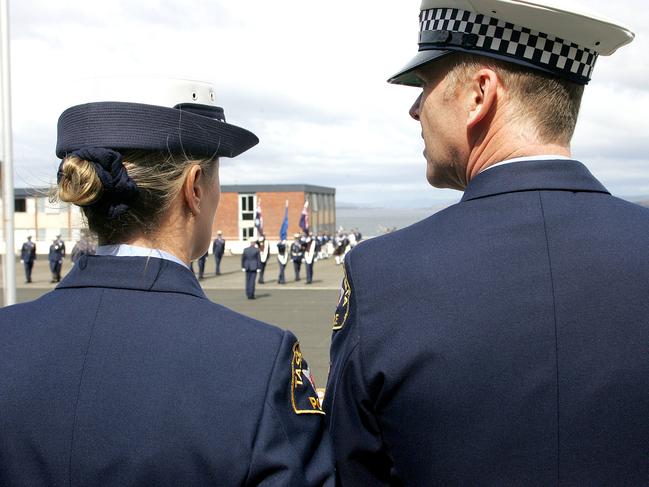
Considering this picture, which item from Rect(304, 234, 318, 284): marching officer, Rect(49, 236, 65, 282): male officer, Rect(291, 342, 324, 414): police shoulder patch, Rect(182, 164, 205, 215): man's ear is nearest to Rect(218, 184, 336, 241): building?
Rect(49, 236, 65, 282): male officer

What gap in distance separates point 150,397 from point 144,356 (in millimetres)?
90

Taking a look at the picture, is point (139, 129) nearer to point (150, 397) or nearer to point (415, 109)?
point (150, 397)

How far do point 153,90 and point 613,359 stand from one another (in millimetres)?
1212

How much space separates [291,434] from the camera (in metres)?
1.42

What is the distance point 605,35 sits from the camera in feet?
5.11

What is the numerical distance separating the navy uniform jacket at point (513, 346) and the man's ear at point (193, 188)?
45 cm

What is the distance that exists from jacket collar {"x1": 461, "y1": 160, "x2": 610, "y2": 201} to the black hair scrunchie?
81 centimetres

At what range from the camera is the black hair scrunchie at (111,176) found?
1454 millimetres

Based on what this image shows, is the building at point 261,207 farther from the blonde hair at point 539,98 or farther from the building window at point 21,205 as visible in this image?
the blonde hair at point 539,98

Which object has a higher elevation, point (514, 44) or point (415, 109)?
point (514, 44)

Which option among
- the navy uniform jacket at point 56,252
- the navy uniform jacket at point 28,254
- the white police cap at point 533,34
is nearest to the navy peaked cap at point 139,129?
the white police cap at point 533,34

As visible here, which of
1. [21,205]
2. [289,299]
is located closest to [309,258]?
[289,299]

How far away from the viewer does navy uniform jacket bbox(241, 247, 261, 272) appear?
17750mm

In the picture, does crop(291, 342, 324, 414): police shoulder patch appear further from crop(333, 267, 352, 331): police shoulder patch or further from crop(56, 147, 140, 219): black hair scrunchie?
crop(56, 147, 140, 219): black hair scrunchie
